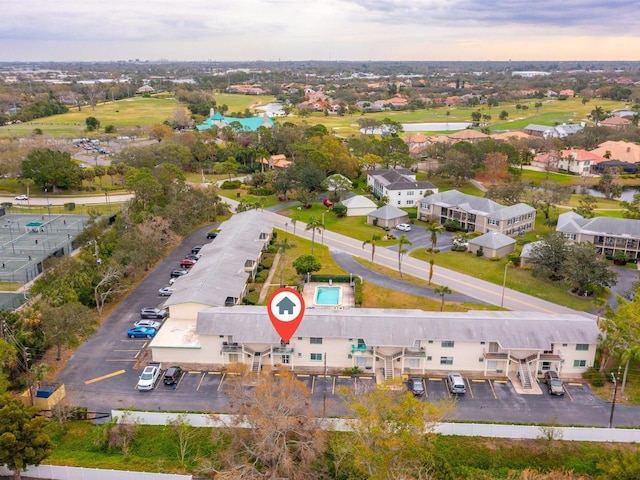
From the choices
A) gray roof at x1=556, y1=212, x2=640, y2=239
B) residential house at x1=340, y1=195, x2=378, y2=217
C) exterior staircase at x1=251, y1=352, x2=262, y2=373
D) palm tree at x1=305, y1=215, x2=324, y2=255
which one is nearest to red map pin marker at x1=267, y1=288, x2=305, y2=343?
exterior staircase at x1=251, y1=352, x2=262, y2=373

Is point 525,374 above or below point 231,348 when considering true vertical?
below

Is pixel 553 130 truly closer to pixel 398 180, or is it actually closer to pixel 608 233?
pixel 398 180

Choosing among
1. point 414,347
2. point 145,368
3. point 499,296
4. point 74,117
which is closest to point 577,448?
point 414,347

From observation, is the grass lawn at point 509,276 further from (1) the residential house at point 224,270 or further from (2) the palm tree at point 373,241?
(1) the residential house at point 224,270

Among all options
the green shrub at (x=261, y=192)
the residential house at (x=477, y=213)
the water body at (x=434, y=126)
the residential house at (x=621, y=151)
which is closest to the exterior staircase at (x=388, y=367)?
the residential house at (x=477, y=213)

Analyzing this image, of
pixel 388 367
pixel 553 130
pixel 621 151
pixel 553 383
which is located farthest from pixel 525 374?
pixel 553 130

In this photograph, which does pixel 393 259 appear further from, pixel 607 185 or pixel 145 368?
pixel 607 185
